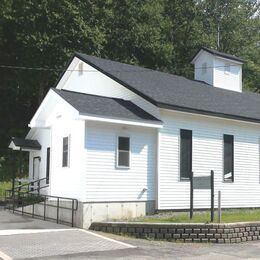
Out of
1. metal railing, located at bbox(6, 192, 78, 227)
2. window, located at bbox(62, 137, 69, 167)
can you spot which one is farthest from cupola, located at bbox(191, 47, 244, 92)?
window, located at bbox(62, 137, 69, 167)

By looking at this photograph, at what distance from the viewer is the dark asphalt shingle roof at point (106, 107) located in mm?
18253

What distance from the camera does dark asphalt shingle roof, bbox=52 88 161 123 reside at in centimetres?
1825

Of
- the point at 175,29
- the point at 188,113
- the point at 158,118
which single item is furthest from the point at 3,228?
the point at 175,29

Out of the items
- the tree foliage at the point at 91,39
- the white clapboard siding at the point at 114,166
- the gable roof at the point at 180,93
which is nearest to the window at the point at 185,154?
the gable roof at the point at 180,93

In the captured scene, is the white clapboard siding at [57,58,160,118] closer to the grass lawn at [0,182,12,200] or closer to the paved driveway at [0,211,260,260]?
the paved driveway at [0,211,260,260]

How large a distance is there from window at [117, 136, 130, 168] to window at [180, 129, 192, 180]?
2.77 meters

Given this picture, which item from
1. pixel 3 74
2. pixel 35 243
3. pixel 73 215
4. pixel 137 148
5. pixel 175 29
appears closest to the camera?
pixel 35 243

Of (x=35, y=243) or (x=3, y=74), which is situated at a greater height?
(x=3, y=74)

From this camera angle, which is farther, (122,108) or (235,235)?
(122,108)

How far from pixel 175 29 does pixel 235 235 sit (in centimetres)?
3849

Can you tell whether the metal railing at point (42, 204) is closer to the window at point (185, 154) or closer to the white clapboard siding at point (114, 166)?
the white clapboard siding at point (114, 166)

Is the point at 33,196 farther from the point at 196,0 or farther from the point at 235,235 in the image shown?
the point at 196,0

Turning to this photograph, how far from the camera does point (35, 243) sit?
14.4 metres

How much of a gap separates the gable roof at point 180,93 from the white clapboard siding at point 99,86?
0.32 m
